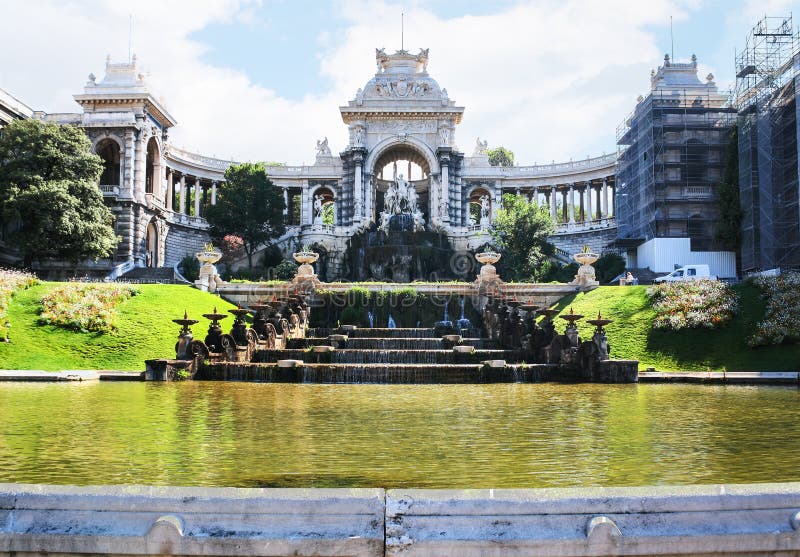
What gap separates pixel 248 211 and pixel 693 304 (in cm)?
4461

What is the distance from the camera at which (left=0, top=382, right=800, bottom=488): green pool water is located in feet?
21.8

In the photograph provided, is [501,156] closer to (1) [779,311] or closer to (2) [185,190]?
Answer: (2) [185,190]

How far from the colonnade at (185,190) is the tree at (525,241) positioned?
32373 mm

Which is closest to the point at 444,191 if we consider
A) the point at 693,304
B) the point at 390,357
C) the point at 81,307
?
the point at 693,304

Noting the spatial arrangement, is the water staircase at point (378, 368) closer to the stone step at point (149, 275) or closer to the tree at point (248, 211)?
the stone step at point (149, 275)

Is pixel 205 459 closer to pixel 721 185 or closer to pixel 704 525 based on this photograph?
pixel 704 525

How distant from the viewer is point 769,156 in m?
43.9

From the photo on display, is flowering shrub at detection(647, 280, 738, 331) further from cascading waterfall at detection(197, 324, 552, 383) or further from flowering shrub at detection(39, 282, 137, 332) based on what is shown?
flowering shrub at detection(39, 282, 137, 332)

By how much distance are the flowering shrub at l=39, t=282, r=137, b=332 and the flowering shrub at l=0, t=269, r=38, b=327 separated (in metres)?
1.26

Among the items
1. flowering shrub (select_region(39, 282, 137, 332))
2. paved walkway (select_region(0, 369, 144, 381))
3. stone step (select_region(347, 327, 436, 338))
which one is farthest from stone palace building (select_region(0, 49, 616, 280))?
paved walkway (select_region(0, 369, 144, 381))

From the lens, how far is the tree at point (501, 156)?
104m

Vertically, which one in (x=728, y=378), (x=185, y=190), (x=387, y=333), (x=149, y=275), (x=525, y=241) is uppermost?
(x=185, y=190)

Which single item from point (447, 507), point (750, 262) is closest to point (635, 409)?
point (447, 507)

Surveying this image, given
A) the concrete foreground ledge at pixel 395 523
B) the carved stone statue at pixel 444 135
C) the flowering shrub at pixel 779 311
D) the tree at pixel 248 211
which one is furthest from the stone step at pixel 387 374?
the carved stone statue at pixel 444 135
